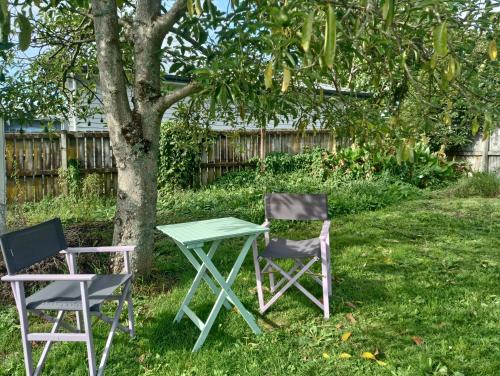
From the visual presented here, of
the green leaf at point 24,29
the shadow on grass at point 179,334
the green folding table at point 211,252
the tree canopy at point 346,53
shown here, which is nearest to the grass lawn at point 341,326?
the shadow on grass at point 179,334

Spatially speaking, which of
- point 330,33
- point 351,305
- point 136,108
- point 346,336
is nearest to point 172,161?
point 136,108

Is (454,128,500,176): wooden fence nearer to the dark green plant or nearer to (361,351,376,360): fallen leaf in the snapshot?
the dark green plant

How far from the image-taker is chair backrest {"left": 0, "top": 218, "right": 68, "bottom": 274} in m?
2.79

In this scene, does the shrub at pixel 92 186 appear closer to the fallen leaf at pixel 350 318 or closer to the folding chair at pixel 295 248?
the folding chair at pixel 295 248

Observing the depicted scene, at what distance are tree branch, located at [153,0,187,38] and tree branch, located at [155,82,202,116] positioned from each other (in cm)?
58

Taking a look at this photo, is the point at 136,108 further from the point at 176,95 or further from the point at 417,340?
the point at 417,340

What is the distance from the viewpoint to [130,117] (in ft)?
13.5

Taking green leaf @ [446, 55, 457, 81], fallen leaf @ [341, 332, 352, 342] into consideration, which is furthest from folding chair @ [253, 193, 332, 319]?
green leaf @ [446, 55, 457, 81]

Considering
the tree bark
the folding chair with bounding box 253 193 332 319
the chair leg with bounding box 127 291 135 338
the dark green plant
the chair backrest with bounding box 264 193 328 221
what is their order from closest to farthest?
the chair leg with bounding box 127 291 135 338, the folding chair with bounding box 253 193 332 319, the tree bark, the chair backrest with bounding box 264 193 328 221, the dark green plant

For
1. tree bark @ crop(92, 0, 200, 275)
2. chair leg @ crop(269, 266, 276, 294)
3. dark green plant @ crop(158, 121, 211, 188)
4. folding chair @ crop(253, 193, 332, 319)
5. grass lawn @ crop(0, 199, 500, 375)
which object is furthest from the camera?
dark green plant @ crop(158, 121, 211, 188)

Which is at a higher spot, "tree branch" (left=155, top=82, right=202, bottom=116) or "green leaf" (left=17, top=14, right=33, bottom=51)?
"green leaf" (left=17, top=14, right=33, bottom=51)

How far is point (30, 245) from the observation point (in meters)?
3.03

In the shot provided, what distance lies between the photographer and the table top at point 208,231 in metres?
3.30

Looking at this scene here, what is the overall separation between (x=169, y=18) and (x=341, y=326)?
3035 mm
